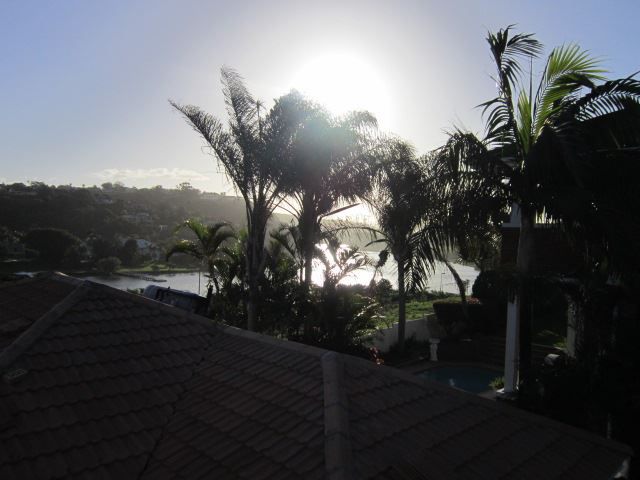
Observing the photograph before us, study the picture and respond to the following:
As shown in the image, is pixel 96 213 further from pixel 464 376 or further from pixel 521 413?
pixel 521 413

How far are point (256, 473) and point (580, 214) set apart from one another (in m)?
4.89

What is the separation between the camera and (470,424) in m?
4.60

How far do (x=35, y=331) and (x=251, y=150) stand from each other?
690 cm

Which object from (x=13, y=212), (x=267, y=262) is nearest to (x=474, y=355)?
(x=267, y=262)

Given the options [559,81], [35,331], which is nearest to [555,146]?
[559,81]

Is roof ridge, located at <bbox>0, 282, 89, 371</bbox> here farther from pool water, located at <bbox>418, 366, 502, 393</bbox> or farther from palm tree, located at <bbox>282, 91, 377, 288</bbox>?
pool water, located at <bbox>418, 366, 502, 393</bbox>

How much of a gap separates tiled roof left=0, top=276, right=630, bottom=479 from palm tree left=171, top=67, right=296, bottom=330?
580cm

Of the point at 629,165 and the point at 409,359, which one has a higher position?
the point at 629,165

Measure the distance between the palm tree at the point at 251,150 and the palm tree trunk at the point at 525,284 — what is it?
5976mm

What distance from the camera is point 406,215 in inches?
471

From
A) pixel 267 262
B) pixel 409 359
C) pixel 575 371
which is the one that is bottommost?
pixel 409 359

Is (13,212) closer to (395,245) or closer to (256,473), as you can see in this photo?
(395,245)

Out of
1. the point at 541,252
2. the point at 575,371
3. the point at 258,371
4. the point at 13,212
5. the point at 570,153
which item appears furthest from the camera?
the point at 13,212

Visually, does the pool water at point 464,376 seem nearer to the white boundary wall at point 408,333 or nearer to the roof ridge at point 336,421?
the white boundary wall at point 408,333
